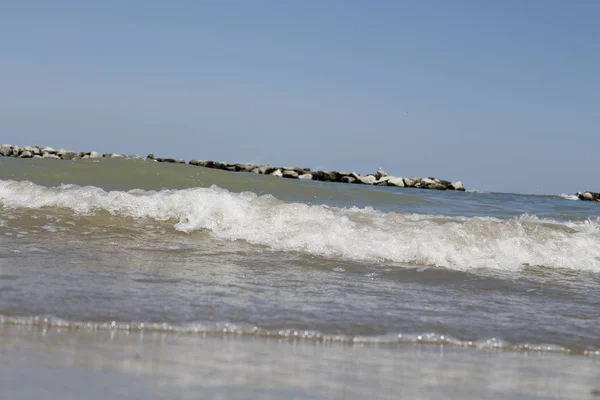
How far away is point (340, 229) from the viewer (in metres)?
7.17

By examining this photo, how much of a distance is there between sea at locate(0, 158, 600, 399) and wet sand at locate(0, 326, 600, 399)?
0.01 meters

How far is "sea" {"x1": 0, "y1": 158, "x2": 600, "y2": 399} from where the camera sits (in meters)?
2.88

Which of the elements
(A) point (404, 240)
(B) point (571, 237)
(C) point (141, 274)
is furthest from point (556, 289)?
(C) point (141, 274)

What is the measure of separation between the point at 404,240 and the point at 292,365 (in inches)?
163

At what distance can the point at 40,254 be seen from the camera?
17.9 ft

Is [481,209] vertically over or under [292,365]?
over

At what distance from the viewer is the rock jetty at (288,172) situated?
21.2m

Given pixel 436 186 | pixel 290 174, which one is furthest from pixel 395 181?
pixel 290 174

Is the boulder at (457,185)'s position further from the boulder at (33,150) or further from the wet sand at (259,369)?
the wet sand at (259,369)

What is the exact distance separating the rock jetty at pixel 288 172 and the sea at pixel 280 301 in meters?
12.5

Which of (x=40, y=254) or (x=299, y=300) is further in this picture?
(x=40, y=254)

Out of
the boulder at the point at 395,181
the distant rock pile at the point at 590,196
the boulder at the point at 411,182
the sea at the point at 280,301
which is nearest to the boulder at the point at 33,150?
the boulder at the point at 395,181

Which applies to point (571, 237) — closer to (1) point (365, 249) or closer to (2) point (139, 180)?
(1) point (365, 249)

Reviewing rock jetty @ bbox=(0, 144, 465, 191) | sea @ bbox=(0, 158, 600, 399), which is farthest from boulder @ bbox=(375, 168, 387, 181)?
sea @ bbox=(0, 158, 600, 399)
